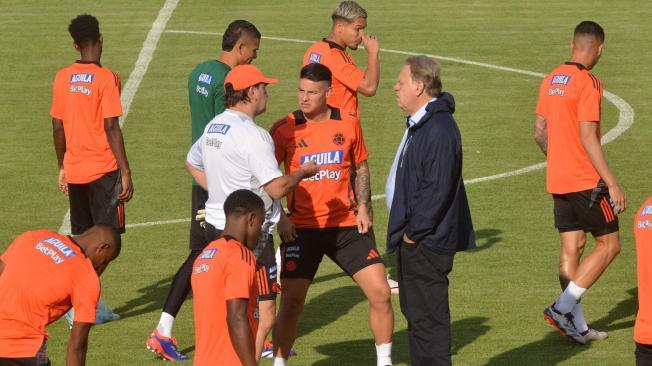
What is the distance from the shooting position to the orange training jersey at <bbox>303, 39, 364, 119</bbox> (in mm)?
13562

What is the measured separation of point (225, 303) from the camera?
874 centimetres

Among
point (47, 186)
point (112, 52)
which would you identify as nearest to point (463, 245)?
point (47, 186)

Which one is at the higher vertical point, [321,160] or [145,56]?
[321,160]

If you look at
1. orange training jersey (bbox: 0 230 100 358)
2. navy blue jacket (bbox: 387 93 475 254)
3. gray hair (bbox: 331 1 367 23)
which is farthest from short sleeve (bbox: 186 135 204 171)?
gray hair (bbox: 331 1 367 23)

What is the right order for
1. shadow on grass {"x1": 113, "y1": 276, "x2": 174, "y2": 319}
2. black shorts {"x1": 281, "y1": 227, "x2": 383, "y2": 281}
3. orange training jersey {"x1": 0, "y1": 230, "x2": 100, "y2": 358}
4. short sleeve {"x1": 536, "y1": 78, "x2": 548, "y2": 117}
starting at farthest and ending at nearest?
shadow on grass {"x1": 113, "y1": 276, "x2": 174, "y2": 319} < short sleeve {"x1": 536, "y1": 78, "x2": 548, "y2": 117} < black shorts {"x1": 281, "y1": 227, "x2": 383, "y2": 281} < orange training jersey {"x1": 0, "y1": 230, "x2": 100, "y2": 358}

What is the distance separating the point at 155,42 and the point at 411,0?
659cm

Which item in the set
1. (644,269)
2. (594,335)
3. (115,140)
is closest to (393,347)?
(594,335)

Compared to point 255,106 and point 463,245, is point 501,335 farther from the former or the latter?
point 255,106

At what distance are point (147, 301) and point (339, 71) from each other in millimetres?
2968

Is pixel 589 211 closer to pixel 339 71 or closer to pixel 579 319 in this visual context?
pixel 579 319

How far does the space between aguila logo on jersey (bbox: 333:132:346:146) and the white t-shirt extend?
2.98 ft

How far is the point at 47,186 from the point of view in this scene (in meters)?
18.4

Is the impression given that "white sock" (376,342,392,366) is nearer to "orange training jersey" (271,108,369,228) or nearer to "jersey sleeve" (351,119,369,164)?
"orange training jersey" (271,108,369,228)

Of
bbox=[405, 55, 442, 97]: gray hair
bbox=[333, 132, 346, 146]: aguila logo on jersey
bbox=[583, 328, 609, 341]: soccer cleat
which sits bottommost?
bbox=[583, 328, 609, 341]: soccer cleat
